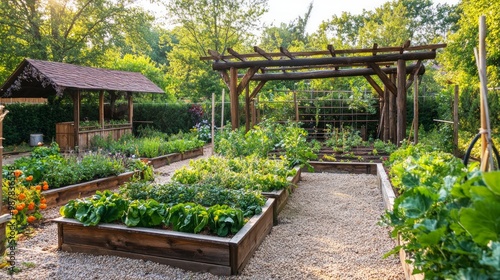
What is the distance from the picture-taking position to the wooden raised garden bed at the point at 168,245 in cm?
394

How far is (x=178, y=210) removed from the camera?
438 centimetres

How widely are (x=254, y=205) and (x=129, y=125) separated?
1251 centimetres

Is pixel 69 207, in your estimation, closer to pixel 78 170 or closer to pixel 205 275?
pixel 205 275

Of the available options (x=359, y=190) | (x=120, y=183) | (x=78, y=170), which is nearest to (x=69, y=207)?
(x=78, y=170)

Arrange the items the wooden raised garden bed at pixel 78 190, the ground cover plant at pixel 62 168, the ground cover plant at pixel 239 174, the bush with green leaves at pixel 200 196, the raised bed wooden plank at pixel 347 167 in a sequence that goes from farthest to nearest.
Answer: the raised bed wooden plank at pixel 347 167
the ground cover plant at pixel 62 168
the wooden raised garden bed at pixel 78 190
the ground cover plant at pixel 239 174
the bush with green leaves at pixel 200 196

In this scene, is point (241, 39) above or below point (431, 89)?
above

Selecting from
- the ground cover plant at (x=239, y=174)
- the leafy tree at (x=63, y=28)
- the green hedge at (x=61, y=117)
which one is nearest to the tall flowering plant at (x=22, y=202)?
the ground cover plant at (x=239, y=174)

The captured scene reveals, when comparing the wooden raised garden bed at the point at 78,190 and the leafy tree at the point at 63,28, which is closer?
the wooden raised garden bed at the point at 78,190

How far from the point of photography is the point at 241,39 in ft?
88.1

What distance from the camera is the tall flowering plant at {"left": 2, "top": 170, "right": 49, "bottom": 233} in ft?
16.8

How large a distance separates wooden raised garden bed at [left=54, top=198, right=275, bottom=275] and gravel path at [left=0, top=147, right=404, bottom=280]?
0.28ft

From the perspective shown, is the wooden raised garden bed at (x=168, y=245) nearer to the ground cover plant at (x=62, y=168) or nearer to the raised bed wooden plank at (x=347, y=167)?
the ground cover plant at (x=62, y=168)

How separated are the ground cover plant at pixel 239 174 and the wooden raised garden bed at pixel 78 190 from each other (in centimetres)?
160

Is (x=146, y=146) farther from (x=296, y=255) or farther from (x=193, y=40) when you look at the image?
(x=193, y=40)
